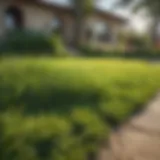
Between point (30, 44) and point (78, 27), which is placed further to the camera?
point (30, 44)

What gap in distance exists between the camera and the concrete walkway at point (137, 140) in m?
2.62

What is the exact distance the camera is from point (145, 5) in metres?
2.93

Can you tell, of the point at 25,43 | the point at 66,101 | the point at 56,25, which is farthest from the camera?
the point at 25,43

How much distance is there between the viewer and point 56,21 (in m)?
5.80

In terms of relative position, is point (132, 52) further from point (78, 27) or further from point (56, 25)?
point (56, 25)

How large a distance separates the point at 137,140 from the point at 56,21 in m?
3.29

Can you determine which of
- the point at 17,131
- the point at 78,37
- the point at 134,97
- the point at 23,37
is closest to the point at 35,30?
the point at 23,37

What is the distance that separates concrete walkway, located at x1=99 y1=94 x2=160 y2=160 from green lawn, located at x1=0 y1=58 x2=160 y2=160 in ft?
0.31

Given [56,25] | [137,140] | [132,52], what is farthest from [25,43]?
[137,140]

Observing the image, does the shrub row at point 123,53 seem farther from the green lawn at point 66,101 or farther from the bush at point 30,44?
the bush at point 30,44

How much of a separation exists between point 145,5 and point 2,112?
1252mm

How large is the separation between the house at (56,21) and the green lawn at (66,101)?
37 cm

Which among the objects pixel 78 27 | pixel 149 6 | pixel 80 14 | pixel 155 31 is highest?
pixel 149 6

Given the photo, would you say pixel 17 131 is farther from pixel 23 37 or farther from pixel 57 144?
pixel 23 37
